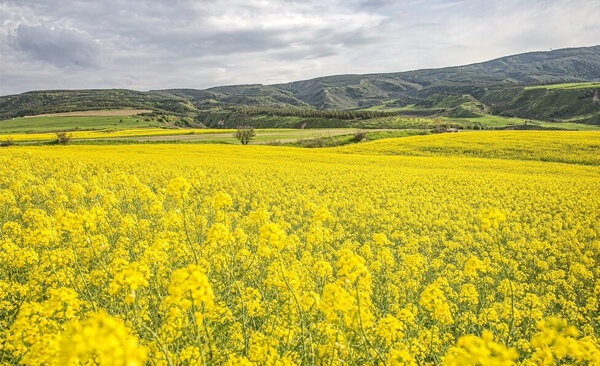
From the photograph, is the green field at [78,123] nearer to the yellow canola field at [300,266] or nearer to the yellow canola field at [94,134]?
the yellow canola field at [94,134]

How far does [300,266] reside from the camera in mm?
8023

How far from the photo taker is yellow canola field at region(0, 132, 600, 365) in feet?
13.1

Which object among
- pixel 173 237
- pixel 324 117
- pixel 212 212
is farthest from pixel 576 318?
pixel 324 117

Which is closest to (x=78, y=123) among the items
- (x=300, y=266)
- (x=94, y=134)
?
(x=94, y=134)

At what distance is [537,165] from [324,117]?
330 ft

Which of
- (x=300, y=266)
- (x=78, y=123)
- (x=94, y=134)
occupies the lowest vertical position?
(x=300, y=266)

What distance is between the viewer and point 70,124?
113 m

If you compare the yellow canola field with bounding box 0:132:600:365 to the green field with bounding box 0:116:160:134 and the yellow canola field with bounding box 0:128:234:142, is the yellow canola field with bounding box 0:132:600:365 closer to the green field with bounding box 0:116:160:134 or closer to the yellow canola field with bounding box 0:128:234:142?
the yellow canola field with bounding box 0:128:234:142

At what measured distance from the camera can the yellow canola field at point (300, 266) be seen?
3.99 m

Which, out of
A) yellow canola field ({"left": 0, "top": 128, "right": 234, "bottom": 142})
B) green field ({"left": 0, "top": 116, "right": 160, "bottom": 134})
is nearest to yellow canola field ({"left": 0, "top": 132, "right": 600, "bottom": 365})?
yellow canola field ({"left": 0, "top": 128, "right": 234, "bottom": 142})

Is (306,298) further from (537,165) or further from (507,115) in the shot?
(507,115)

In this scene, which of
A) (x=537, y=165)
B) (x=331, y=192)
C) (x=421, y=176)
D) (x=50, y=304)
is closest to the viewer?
(x=50, y=304)

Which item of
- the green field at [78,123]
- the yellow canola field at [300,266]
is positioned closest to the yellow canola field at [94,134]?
the green field at [78,123]

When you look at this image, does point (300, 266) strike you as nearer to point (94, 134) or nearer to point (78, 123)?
point (94, 134)
